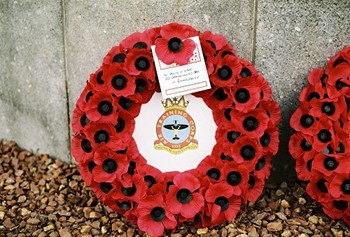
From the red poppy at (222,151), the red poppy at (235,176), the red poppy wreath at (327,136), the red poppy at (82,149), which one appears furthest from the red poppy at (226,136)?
the red poppy at (82,149)

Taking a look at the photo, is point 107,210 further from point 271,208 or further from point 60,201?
point 271,208

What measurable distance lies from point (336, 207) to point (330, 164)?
9.7 inches

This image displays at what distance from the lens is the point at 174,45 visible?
3193 millimetres

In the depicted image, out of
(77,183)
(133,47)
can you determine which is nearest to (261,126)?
(133,47)

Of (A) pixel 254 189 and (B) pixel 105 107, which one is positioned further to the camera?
(A) pixel 254 189

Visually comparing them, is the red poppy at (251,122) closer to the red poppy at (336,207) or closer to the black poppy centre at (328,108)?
the black poppy centre at (328,108)

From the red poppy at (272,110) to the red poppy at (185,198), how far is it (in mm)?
483

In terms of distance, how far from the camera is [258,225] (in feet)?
10.9

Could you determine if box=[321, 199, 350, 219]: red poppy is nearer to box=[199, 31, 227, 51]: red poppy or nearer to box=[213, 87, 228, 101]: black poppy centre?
box=[213, 87, 228, 101]: black poppy centre

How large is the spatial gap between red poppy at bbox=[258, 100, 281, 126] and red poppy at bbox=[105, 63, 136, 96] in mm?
644

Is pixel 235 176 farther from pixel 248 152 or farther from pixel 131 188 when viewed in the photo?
pixel 131 188

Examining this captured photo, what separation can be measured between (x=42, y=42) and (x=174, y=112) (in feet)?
3.10

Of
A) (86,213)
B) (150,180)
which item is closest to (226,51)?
(150,180)

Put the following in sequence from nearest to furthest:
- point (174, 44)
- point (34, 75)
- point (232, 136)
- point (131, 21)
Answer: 1. point (174, 44)
2. point (232, 136)
3. point (131, 21)
4. point (34, 75)
